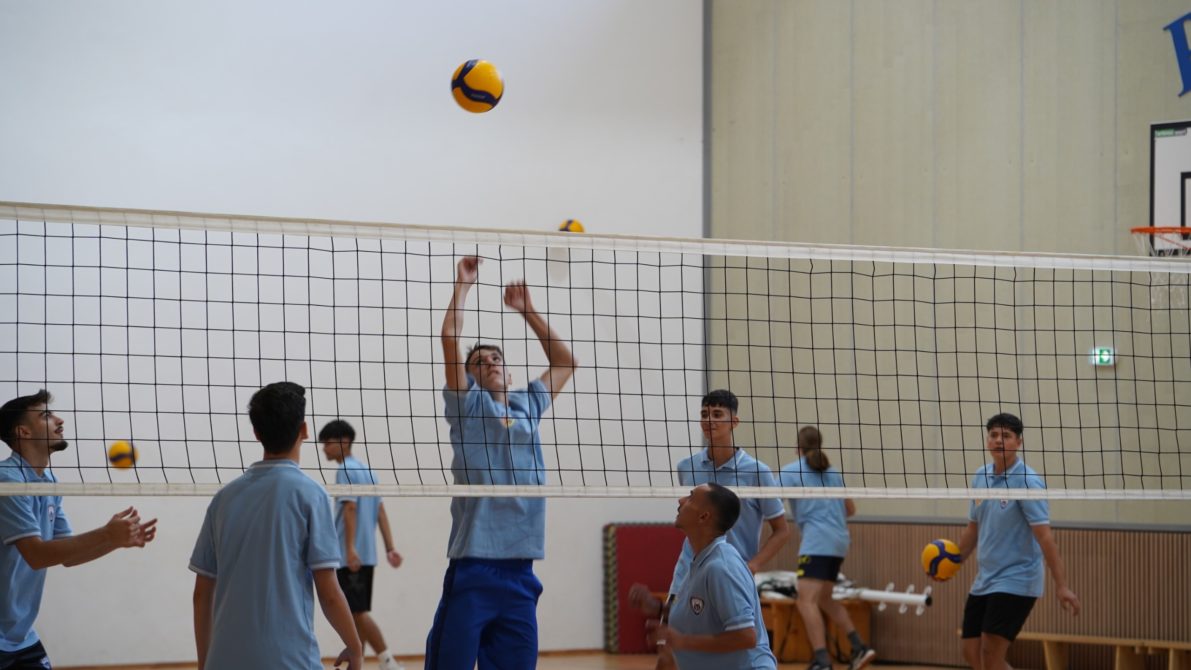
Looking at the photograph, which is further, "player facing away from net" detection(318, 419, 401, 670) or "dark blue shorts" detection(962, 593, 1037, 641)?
"player facing away from net" detection(318, 419, 401, 670)

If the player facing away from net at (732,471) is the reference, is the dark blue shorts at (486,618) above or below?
below

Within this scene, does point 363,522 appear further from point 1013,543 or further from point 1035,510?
point 1035,510

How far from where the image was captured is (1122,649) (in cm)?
864

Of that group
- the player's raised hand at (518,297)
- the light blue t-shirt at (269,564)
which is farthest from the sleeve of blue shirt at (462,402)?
the light blue t-shirt at (269,564)

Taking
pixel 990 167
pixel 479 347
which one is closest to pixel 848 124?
pixel 990 167

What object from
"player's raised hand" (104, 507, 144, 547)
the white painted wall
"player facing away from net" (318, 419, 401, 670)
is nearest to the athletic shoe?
the white painted wall

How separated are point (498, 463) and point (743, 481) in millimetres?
1195

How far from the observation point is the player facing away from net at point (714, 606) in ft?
13.3

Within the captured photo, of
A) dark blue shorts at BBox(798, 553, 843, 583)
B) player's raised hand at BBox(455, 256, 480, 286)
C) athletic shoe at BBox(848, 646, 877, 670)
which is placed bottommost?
athletic shoe at BBox(848, 646, 877, 670)

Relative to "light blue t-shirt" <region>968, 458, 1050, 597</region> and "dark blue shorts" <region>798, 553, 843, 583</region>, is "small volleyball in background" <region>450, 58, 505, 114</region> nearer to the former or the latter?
"light blue t-shirt" <region>968, 458, 1050, 597</region>

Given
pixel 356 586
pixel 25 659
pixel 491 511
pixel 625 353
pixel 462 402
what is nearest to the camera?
pixel 25 659

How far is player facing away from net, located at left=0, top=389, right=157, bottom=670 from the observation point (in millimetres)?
4324

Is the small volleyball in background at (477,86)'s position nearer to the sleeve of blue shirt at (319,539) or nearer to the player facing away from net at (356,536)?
the player facing away from net at (356,536)

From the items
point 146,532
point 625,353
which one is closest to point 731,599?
point 146,532
